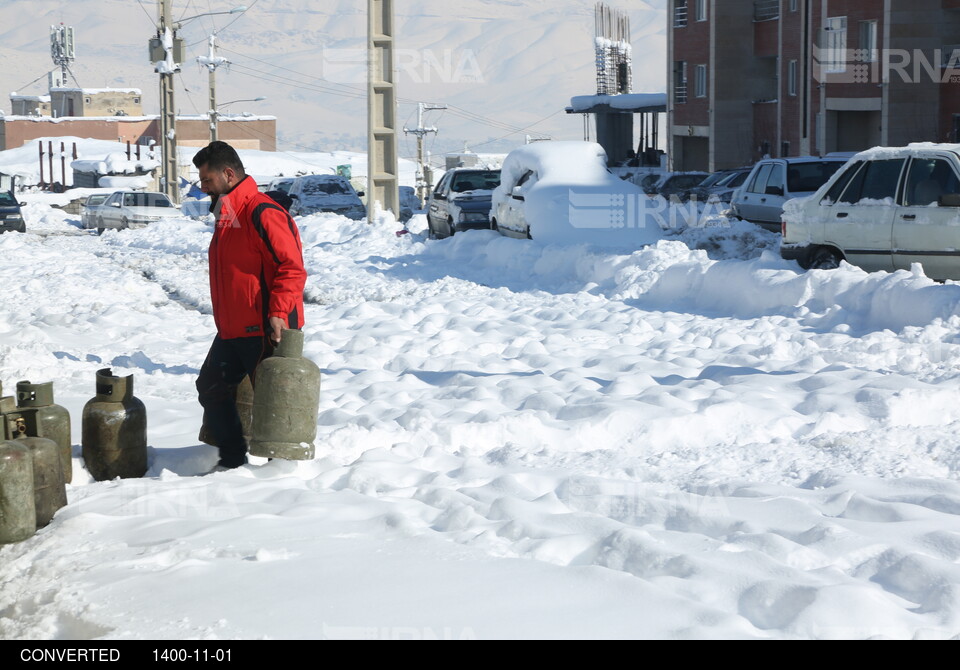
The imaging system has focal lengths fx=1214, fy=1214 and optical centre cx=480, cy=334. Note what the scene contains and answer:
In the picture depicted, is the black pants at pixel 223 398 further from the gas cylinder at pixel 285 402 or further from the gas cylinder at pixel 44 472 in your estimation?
the gas cylinder at pixel 44 472

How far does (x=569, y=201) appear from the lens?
19.3 metres

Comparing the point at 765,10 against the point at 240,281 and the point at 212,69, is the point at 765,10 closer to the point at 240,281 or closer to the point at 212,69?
the point at 212,69

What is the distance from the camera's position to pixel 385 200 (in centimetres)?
2939

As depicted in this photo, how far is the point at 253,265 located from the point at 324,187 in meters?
28.5

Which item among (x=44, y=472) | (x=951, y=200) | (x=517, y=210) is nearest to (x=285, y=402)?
(x=44, y=472)

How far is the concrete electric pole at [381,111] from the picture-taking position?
1112 inches

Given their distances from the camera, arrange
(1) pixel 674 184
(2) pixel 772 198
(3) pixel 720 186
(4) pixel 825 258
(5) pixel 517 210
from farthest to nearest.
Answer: (1) pixel 674 184, (3) pixel 720 186, (5) pixel 517 210, (2) pixel 772 198, (4) pixel 825 258

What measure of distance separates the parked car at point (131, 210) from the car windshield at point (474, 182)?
14.2m

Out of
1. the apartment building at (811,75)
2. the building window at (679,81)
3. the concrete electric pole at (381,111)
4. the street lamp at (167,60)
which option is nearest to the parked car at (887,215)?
the concrete electric pole at (381,111)

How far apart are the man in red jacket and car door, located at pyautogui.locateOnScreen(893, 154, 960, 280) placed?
7819 mm

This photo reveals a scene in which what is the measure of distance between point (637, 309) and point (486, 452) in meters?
6.70

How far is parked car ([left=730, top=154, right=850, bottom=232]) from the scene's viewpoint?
18.8m
